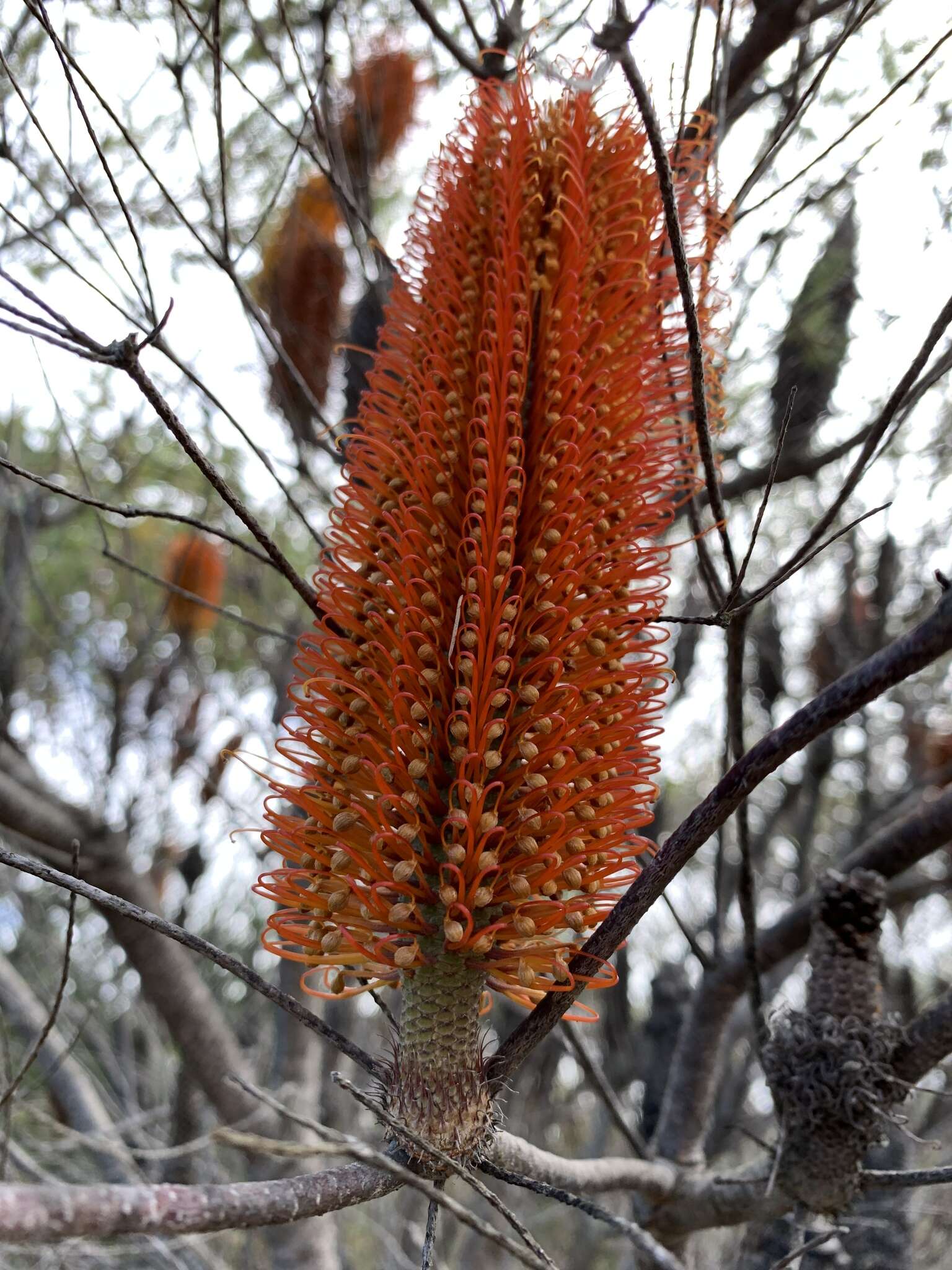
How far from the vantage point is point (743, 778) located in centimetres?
103

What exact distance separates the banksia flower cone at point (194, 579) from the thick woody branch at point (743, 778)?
12.0 feet

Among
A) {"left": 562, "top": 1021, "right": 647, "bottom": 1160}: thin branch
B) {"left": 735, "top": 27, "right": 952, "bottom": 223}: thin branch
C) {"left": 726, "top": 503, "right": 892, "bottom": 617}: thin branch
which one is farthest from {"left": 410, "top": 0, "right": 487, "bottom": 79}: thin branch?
{"left": 562, "top": 1021, "right": 647, "bottom": 1160}: thin branch

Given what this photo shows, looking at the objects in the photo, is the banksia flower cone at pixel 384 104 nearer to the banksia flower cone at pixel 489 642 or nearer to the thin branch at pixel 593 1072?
the banksia flower cone at pixel 489 642

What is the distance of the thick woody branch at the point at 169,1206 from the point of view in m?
0.63

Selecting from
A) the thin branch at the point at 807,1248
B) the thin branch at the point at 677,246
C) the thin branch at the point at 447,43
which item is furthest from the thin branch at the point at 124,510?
the thin branch at the point at 447,43

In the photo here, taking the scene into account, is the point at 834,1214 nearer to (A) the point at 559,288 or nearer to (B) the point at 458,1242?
(A) the point at 559,288

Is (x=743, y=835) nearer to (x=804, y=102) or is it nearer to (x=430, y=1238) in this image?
(x=430, y=1238)

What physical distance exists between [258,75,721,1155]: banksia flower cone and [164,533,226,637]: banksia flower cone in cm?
335

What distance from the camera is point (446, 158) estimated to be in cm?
158

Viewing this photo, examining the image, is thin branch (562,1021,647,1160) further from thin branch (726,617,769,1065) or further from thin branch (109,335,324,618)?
thin branch (109,335,324,618)

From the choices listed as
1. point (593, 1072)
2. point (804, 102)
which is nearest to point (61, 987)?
point (593, 1072)

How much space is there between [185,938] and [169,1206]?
39 cm

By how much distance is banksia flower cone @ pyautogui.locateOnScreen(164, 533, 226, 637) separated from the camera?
462cm

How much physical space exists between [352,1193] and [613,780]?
51 cm
